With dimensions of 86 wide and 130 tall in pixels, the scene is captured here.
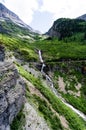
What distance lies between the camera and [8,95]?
56.3 metres

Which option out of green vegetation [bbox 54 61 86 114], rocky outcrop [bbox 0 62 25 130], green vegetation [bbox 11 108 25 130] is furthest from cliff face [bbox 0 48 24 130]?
green vegetation [bbox 54 61 86 114]

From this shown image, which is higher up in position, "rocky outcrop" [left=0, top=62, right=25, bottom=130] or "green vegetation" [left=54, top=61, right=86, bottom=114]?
"rocky outcrop" [left=0, top=62, right=25, bottom=130]

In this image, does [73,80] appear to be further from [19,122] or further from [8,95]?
[8,95]

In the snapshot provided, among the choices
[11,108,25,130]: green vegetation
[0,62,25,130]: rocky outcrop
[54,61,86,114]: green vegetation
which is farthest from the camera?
[54,61,86,114]: green vegetation

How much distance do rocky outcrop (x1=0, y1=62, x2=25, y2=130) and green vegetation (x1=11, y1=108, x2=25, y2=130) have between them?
3.69 feet

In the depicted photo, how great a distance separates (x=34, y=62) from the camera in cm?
16238

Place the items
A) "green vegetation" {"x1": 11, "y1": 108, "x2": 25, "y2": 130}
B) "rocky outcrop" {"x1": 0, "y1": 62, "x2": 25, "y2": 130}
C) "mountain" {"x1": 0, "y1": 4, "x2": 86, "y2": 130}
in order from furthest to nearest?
1. "green vegetation" {"x1": 11, "y1": 108, "x2": 25, "y2": 130}
2. "mountain" {"x1": 0, "y1": 4, "x2": 86, "y2": 130}
3. "rocky outcrop" {"x1": 0, "y1": 62, "x2": 25, "y2": 130}

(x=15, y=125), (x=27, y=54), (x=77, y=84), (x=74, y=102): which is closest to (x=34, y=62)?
(x=27, y=54)

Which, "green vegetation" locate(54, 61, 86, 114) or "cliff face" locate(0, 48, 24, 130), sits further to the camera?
"green vegetation" locate(54, 61, 86, 114)

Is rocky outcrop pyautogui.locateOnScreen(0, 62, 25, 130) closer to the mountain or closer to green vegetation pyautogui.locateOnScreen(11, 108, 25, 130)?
the mountain

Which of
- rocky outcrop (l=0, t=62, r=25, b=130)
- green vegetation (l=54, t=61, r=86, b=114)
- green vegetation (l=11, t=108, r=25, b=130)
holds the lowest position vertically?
green vegetation (l=54, t=61, r=86, b=114)

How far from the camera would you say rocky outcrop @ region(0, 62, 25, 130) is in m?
53.7

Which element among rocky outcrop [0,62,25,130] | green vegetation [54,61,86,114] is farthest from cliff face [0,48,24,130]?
green vegetation [54,61,86,114]

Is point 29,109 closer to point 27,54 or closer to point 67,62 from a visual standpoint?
point 67,62
